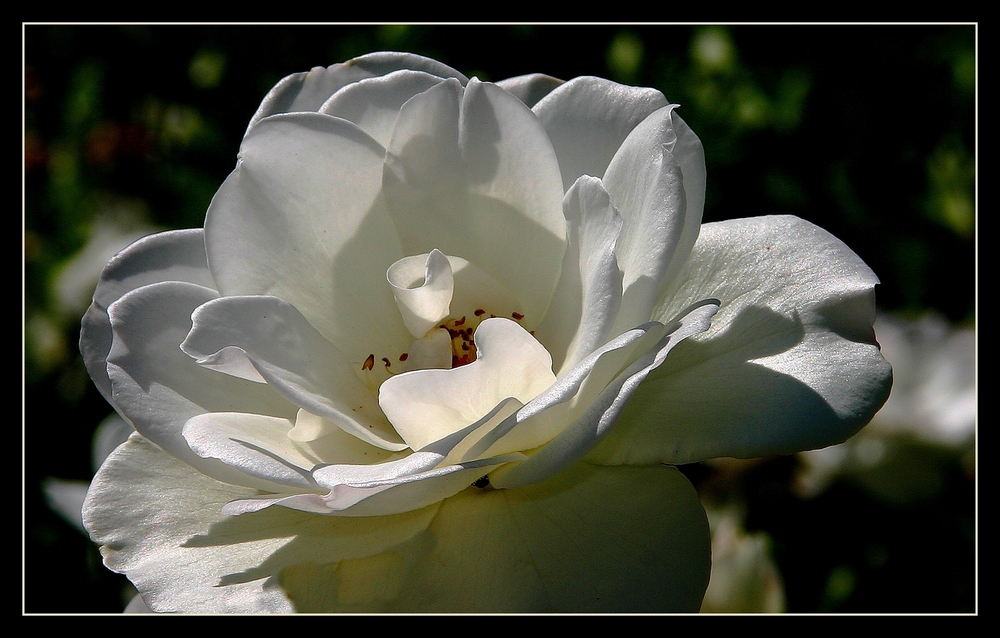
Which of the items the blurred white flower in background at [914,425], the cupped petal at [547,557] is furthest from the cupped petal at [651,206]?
the blurred white flower in background at [914,425]

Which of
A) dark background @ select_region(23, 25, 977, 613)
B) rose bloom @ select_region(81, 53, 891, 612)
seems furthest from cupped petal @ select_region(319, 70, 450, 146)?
dark background @ select_region(23, 25, 977, 613)

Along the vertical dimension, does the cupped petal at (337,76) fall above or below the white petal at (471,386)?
above

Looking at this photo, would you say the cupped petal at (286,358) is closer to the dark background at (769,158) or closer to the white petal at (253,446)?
the white petal at (253,446)

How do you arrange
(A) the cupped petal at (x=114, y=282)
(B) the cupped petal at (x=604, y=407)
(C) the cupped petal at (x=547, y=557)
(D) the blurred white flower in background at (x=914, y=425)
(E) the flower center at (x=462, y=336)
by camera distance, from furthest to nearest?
(D) the blurred white flower in background at (x=914, y=425) < (E) the flower center at (x=462, y=336) < (A) the cupped petal at (x=114, y=282) < (C) the cupped petal at (x=547, y=557) < (B) the cupped petal at (x=604, y=407)

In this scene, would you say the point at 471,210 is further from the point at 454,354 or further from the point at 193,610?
the point at 193,610

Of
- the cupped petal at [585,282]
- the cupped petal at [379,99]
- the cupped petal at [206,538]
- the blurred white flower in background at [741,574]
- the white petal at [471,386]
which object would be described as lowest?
the blurred white flower in background at [741,574]

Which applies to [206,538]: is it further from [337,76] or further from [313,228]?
[337,76]
